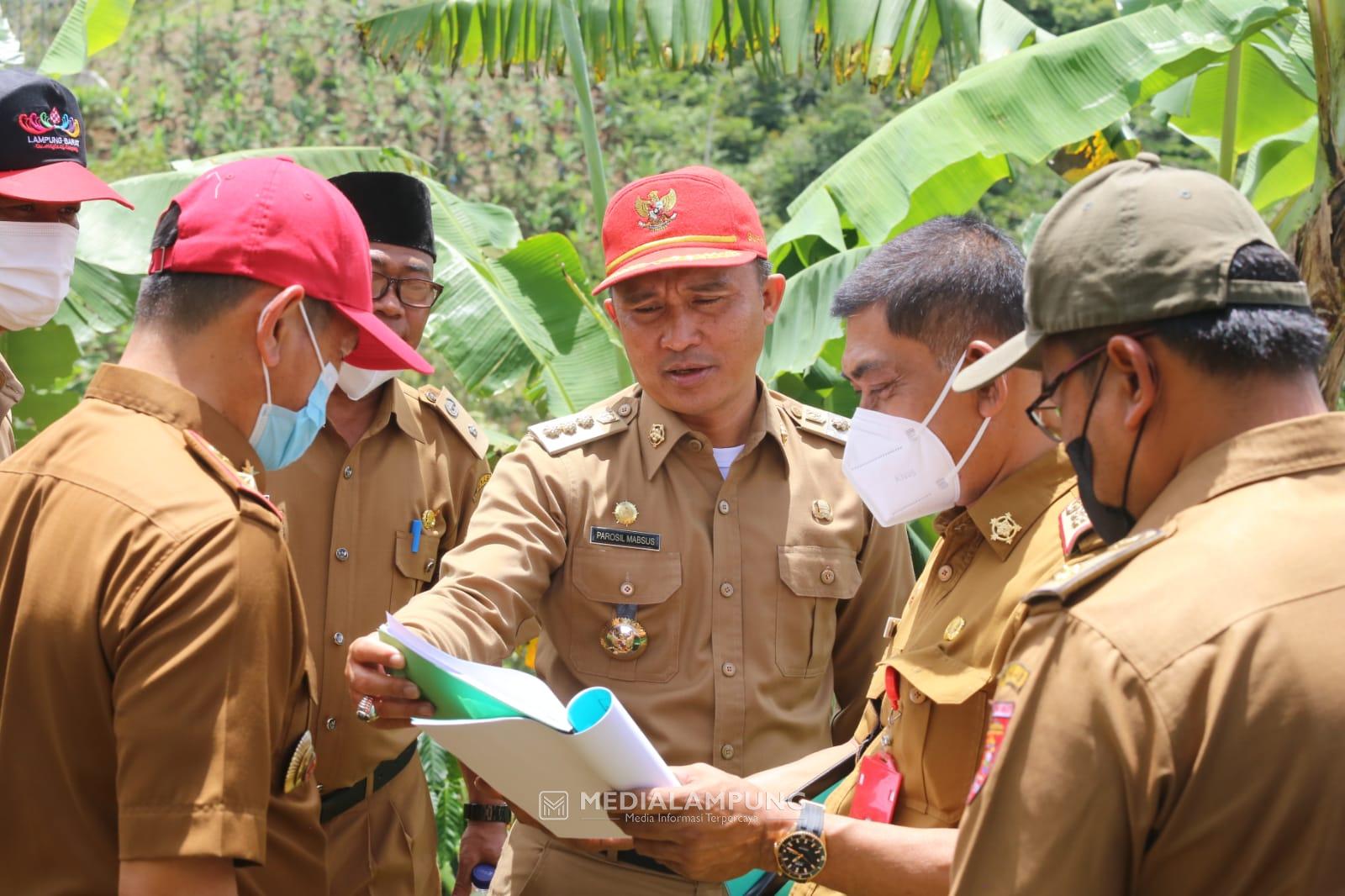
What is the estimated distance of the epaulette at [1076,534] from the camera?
6.83ft

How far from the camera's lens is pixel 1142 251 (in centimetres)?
160

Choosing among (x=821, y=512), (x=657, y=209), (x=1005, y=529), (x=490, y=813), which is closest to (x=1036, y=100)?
(x=657, y=209)

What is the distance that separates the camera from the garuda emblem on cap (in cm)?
309

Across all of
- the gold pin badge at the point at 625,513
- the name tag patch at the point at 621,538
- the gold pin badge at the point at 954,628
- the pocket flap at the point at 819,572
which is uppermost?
the gold pin badge at the point at 954,628

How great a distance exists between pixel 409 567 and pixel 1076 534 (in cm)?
191

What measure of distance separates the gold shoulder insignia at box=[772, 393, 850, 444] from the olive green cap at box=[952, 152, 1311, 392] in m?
1.59

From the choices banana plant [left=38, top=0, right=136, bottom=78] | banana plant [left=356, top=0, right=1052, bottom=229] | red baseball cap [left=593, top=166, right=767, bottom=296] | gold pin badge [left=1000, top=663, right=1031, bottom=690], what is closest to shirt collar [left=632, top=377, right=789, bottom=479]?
red baseball cap [left=593, top=166, right=767, bottom=296]

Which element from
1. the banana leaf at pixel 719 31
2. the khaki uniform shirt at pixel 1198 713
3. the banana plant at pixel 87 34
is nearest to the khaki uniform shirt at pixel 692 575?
the khaki uniform shirt at pixel 1198 713

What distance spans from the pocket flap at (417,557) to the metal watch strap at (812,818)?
58.4 inches

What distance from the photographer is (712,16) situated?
19.2 feet

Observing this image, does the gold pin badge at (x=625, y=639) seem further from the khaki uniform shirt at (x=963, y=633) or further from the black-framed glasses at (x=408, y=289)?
the black-framed glasses at (x=408, y=289)

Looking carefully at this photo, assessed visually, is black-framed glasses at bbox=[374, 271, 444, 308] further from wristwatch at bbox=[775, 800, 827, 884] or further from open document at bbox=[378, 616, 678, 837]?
wristwatch at bbox=[775, 800, 827, 884]

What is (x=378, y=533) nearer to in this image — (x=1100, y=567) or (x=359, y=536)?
(x=359, y=536)

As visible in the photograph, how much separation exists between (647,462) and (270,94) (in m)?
9.91
